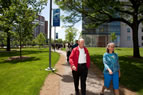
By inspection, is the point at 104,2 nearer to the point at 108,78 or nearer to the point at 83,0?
the point at 83,0

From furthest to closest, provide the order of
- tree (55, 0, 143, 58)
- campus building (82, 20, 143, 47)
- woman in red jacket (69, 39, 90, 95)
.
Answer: campus building (82, 20, 143, 47), tree (55, 0, 143, 58), woman in red jacket (69, 39, 90, 95)

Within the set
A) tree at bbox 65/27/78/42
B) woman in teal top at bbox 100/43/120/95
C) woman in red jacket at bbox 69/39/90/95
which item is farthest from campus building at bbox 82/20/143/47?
woman in teal top at bbox 100/43/120/95

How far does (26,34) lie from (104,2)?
8738 millimetres

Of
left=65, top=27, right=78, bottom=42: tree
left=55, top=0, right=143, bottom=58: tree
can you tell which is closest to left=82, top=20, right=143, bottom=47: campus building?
left=65, top=27, right=78, bottom=42: tree

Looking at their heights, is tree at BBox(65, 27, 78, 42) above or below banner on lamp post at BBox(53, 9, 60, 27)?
above

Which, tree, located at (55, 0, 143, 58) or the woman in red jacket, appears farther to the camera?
tree, located at (55, 0, 143, 58)

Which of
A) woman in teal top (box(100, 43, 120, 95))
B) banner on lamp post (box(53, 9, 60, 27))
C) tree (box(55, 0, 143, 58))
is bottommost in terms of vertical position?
woman in teal top (box(100, 43, 120, 95))

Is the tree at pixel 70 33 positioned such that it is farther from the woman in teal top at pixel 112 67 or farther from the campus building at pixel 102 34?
the woman in teal top at pixel 112 67

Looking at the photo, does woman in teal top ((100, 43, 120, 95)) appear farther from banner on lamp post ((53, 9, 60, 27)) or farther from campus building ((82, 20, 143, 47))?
campus building ((82, 20, 143, 47))

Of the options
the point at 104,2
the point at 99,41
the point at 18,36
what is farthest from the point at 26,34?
the point at 99,41

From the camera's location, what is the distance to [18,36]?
14086mm


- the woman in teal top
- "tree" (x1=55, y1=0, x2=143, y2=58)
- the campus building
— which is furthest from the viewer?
the campus building

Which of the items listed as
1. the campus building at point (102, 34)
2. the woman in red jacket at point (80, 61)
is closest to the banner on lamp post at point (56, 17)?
the woman in red jacket at point (80, 61)

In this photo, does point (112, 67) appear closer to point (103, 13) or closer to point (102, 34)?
point (103, 13)
